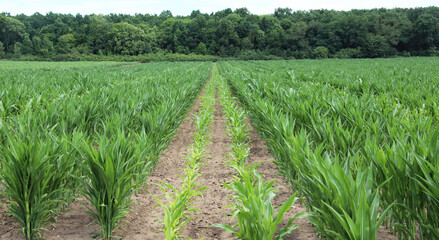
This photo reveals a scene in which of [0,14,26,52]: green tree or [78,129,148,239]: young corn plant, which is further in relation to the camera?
[0,14,26,52]: green tree

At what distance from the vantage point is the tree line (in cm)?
6259

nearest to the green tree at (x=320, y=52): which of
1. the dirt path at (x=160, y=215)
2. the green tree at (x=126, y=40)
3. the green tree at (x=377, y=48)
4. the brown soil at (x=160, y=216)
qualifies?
the green tree at (x=377, y=48)

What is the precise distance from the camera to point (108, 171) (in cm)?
234

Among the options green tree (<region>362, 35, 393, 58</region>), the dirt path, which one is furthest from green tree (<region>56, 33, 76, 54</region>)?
the dirt path

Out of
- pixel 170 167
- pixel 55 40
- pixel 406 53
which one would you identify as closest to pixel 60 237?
pixel 170 167

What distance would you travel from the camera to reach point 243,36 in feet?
274

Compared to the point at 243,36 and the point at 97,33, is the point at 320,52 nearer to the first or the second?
the point at 243,36

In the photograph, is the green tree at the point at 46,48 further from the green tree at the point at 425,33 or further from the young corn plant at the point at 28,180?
the green tree at the point at 425,33

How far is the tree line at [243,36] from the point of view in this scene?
62594 mm

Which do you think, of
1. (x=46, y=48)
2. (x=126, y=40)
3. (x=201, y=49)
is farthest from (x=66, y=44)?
(x=201, y=49)

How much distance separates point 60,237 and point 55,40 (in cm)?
9314

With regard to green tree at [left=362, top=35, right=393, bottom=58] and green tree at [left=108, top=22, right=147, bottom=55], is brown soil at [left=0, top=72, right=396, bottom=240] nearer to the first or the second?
green tree at [left=362, top=35, right=393, bottom=58]

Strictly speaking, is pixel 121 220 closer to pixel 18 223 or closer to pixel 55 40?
pixel 18 223

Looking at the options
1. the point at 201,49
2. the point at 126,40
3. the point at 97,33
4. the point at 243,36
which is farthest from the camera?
the point at 243,36
